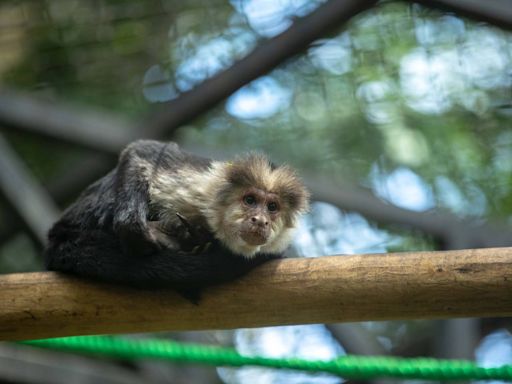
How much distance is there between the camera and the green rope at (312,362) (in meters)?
4.07

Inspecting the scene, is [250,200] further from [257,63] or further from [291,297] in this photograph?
[257,63]

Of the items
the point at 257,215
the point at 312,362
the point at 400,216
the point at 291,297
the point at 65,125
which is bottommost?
the point at 400,216

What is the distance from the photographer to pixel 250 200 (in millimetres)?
4559

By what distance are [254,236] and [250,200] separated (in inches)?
16.6

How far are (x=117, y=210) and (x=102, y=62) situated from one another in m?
3.54

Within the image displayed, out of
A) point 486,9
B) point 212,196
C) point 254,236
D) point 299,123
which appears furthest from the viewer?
point 299,123

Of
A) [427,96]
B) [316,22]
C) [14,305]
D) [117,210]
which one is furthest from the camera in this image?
[427,96]

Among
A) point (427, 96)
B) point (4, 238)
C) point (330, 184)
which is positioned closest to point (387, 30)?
point (427, 96)

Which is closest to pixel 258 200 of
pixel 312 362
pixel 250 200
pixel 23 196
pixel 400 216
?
pixel 250 200

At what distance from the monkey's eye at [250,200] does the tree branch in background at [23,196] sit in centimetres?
253

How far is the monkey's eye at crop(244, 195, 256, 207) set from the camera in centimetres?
454

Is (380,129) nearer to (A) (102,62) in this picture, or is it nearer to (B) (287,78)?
(B) (287,78)

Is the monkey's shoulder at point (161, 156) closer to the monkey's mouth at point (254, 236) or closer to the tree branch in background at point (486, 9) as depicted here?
the monkey's mouth at point (254, 236)

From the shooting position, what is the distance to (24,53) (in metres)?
7.18
